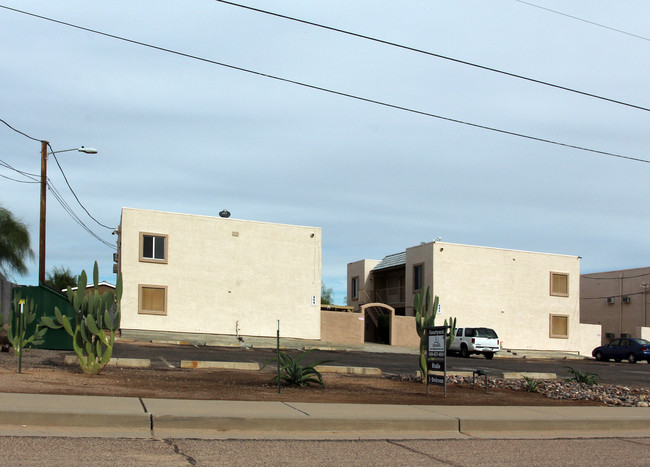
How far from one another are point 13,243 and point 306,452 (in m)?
40.4

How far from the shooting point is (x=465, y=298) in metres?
48.0

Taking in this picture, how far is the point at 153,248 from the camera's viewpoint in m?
40.5

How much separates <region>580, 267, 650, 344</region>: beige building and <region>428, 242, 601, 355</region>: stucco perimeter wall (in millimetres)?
5597

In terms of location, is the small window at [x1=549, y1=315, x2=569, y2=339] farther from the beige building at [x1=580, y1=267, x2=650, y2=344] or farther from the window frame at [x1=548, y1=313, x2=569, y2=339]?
→ the beige building at [x1=580, y1=267, x2=650, y2=344]

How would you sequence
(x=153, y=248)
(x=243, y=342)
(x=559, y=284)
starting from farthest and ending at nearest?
(x=559, y=284), (x=153, y=248), (x=243, y=342)

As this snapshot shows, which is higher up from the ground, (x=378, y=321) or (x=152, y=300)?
(x=152, y=300)

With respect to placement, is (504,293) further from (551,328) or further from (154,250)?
(154,250)

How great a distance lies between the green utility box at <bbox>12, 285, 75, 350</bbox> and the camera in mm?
23344

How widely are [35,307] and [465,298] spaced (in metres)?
30.7

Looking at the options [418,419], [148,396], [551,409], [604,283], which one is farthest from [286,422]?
[604,283]

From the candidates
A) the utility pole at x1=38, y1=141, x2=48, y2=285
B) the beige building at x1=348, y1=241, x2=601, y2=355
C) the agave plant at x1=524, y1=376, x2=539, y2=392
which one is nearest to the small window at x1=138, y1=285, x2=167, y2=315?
the utility pole at x1=38, y1=141, x2=48, y2=285

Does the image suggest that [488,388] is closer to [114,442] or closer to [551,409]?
[551,409]

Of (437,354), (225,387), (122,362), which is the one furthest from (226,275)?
(437,354)

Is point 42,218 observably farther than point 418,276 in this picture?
No
